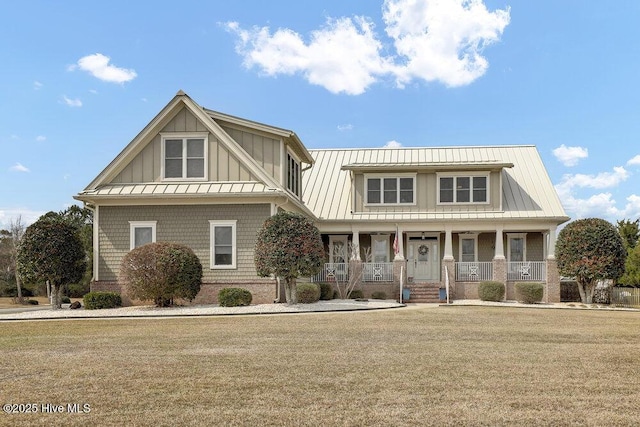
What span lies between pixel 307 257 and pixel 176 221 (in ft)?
19.0

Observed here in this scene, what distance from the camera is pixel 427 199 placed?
30.8m

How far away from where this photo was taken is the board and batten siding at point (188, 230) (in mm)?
24094

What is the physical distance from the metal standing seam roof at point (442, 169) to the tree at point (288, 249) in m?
8.05

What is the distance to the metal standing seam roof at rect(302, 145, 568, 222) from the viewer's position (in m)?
30.0

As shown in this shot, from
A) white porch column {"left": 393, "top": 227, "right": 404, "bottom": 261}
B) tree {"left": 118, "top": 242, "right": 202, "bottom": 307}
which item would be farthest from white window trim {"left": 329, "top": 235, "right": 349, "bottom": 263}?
tree {"left": 118, "top": 242, "right": 202, "bottom": 307}

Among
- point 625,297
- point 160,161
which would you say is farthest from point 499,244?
point 160,161

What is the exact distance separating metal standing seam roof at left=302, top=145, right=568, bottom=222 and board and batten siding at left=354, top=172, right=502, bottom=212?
25cm

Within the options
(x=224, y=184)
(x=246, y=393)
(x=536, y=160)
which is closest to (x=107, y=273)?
(x=224, y=184)

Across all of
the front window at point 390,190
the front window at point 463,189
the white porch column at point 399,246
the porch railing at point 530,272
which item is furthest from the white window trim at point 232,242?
the porch railing at point 530,272

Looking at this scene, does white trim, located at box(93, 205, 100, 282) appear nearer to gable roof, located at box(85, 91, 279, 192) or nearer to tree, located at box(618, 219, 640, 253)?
gable roof, located at box(85, 91, 279, 192)

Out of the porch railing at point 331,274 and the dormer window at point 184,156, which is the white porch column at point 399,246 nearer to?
the porch railing at point 331,274

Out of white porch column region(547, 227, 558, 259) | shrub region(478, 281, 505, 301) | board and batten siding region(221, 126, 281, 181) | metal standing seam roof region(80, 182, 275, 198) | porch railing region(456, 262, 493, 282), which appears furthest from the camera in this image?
porch railing region(456, 262, 493, 282)

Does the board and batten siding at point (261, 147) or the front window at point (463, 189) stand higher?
the board and batten siding at point (261, 147)

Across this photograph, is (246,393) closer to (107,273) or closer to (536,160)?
(107,273)
